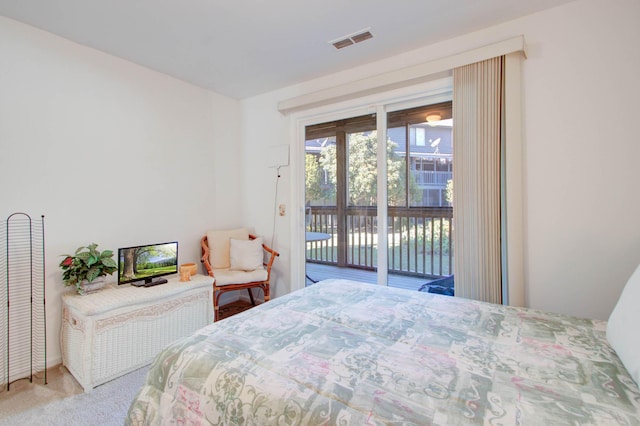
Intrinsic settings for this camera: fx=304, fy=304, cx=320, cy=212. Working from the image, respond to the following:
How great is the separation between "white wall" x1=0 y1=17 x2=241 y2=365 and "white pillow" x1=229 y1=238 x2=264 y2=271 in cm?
47

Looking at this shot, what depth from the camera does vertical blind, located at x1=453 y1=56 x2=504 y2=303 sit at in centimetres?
214

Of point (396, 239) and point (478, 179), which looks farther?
point (396, 239)

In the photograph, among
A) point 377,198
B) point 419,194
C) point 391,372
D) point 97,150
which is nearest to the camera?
point 391,372

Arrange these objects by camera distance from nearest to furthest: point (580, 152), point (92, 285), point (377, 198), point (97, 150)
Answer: point (580, 152) < point (92, 285) < point (97, 150) < point (377, 198)

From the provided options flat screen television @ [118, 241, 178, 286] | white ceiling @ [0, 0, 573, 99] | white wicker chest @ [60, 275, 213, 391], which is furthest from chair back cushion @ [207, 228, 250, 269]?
white ceiling @ [0, 0, 573, 99]

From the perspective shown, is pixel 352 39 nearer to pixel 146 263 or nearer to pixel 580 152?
pixel 580 152

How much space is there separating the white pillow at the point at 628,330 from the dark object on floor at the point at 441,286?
5.08 ft

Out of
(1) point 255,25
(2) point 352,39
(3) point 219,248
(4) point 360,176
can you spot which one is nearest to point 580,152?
(4) point 360,176

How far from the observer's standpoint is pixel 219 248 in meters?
3.32

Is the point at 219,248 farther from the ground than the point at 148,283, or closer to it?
farther from the ground

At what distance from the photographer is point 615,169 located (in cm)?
188

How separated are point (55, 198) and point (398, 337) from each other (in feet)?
8.61

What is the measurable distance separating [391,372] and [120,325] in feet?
6.64

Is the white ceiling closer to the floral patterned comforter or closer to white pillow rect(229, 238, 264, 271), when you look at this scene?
white pillow rect(229, 238, 264, 271)
